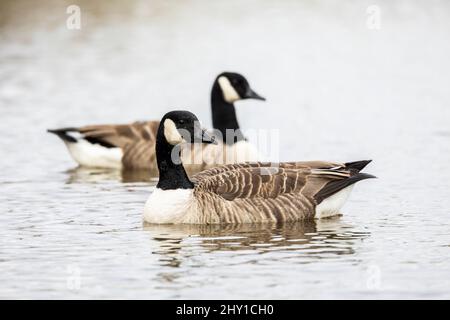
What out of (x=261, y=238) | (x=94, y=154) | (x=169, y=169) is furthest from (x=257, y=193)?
(x=94, y=154)

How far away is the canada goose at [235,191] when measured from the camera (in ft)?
40.1

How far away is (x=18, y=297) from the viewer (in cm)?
946

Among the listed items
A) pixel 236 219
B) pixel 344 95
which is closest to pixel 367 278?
pixel 236 219

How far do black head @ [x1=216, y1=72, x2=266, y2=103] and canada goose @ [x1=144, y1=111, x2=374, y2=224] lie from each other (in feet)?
14.4

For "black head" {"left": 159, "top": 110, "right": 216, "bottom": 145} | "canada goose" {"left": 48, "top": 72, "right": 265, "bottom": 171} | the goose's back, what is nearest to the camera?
the goose's back

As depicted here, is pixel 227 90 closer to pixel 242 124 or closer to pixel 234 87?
pixel 234 87

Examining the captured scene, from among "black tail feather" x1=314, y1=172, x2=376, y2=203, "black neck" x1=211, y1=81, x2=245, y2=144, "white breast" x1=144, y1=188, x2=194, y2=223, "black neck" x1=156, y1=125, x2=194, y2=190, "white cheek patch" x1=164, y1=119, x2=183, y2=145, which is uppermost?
"black neck" x1=211, y1=81, x2=245, y2=144

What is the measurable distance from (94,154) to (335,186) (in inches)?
215

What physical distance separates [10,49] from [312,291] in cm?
1848

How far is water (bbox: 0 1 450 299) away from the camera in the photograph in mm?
10078

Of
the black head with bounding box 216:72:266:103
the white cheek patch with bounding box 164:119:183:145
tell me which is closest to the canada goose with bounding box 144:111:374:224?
the white cheek patch with bounding box 164:119:183:145

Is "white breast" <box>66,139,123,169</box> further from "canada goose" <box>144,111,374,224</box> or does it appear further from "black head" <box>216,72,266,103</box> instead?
"canada goose" <box>144,111,374,224</box>

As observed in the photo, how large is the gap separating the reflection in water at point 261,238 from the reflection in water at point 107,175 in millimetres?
3699

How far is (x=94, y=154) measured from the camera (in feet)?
55.9
